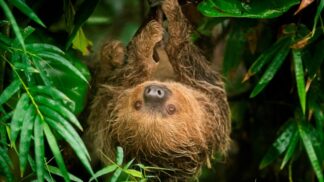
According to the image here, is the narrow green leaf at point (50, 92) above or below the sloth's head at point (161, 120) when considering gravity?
above

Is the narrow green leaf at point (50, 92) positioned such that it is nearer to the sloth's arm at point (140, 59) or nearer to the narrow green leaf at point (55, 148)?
the narrow green leaf at point (55, 148)

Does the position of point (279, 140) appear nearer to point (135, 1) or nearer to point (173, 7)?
point (173, 7)

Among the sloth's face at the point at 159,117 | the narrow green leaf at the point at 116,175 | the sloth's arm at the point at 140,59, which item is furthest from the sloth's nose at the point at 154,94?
the narrow green leaf at the point at 116,175

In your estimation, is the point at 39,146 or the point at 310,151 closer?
the point at 39,146

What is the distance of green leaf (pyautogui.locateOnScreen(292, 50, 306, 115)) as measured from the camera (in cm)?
388

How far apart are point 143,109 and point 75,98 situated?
0.48 m

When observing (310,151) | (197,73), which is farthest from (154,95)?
(310,151)

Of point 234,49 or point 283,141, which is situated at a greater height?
point 234,49

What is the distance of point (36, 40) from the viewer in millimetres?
4082

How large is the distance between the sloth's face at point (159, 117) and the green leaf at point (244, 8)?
2.31 feet

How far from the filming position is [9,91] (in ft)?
9.34

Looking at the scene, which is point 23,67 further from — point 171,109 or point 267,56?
point 267,56

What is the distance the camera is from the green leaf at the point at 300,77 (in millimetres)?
3884

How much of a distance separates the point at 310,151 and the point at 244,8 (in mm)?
1024
